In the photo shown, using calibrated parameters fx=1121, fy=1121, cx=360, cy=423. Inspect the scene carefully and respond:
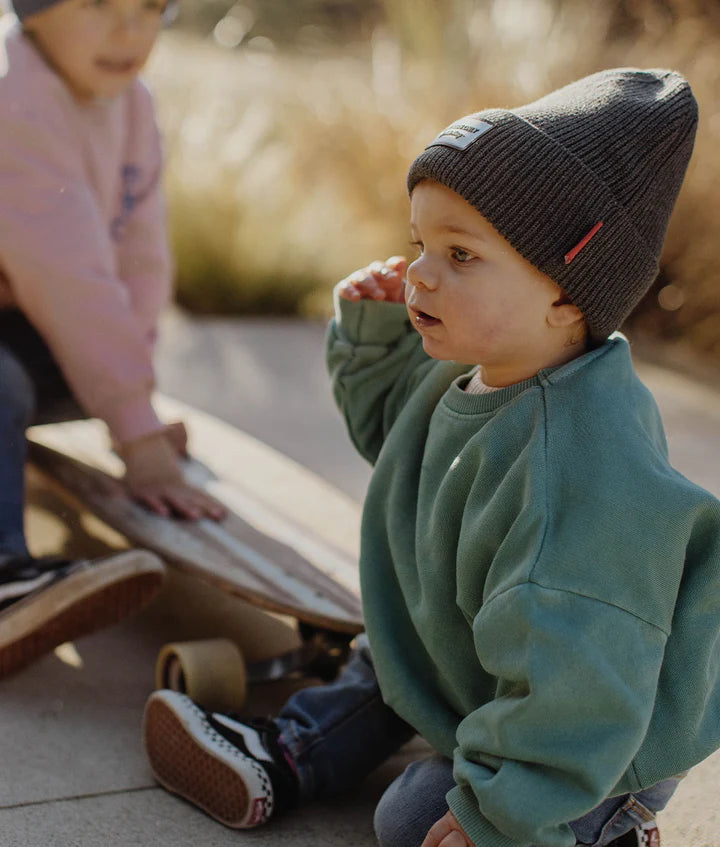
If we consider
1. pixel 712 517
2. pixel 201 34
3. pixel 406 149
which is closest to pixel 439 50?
pixel 406 149

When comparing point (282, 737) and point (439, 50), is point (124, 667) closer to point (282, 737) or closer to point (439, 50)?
point (282, 737)

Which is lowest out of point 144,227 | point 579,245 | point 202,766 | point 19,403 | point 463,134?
point 202,766

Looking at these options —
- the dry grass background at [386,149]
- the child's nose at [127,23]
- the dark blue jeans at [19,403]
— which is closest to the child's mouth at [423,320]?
the dark blue jeans at [19,403]

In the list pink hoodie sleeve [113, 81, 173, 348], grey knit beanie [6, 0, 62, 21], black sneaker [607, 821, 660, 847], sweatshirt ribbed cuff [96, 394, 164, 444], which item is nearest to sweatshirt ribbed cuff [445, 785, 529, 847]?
black sneaker [607, 821, 660, 847]

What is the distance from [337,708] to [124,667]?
1.90 ft

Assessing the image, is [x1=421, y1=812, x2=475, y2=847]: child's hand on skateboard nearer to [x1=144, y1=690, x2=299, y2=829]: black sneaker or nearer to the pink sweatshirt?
[x1=144, y1=690, x2=299, y2=829]: black sneaker

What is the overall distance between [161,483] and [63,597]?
1.89 ft

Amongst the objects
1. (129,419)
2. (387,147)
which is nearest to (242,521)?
(129,419)

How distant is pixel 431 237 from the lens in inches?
58.4

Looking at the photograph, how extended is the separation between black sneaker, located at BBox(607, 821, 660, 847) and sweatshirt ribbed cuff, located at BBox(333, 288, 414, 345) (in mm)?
834

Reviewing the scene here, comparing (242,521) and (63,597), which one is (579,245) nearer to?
(63,597)

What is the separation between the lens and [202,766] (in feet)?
5.59

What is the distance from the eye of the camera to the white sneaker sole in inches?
65.4

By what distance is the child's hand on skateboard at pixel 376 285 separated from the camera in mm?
1841
